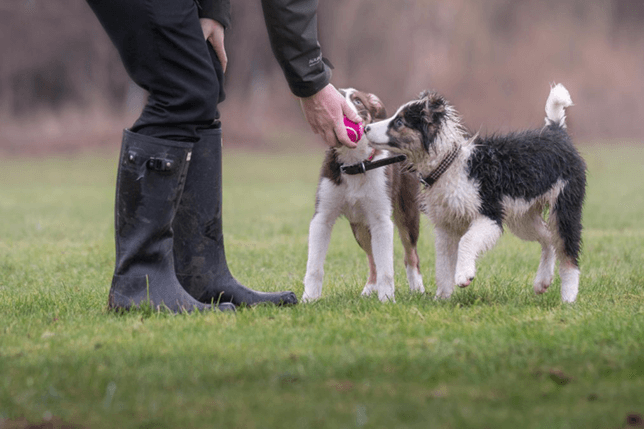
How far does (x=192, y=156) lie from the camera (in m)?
4.03

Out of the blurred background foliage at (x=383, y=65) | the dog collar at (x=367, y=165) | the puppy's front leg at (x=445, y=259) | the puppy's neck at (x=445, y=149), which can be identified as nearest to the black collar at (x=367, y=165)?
the dog collar at (x=367, y=165)

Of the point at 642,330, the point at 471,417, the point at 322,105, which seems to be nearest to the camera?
the point at 471,417

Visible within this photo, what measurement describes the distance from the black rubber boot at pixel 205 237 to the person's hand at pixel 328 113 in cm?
51

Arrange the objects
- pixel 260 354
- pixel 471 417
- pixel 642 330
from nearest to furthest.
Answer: pixel 471 417
pixel 260 354
pixel 642 330

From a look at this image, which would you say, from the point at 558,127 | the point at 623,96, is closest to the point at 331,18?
the point at 623,96

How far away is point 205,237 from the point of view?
4062mm

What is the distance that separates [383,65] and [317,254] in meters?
28.9

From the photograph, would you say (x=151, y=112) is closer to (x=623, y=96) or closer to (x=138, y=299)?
(x=138, y=299)

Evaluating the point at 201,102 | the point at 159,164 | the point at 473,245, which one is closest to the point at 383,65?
the point at 473,245

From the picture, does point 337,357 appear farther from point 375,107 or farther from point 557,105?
point 557,105

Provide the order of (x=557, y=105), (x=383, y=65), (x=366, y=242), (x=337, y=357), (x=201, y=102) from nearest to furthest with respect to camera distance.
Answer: (x=337, y=357)
(x=201, y=102)
(x=557, y=105)
(x=366, y=242)
(x=383, y=65)

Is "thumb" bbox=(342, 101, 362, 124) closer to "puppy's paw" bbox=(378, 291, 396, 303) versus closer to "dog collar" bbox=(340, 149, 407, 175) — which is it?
"dog collar" bbox=(340, 149, 407, 175)

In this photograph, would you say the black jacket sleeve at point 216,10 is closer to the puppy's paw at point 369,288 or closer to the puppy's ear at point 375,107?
the puppy's ear at point 375,107

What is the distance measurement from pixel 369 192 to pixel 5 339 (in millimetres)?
2272
